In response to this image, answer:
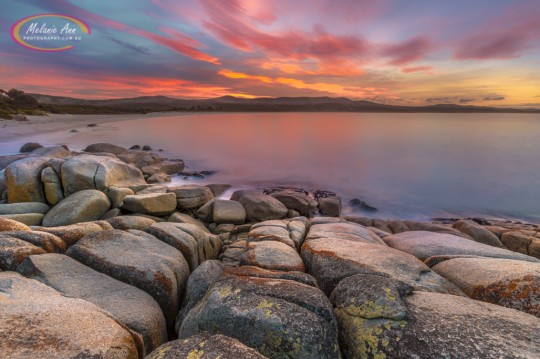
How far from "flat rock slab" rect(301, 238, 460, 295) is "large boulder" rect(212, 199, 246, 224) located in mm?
5201

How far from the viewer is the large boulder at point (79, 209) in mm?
7866

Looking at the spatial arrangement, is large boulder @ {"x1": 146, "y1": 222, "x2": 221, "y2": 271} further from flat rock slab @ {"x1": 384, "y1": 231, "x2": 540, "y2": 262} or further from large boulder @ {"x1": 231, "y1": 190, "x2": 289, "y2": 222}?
flat rock slab @ {"x1": 384, "y1": 231, "x2": 540, "y2": 262}

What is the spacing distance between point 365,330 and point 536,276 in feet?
8.67

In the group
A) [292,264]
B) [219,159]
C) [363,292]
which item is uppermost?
[363,292]

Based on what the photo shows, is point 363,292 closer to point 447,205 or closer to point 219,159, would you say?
point 447,205

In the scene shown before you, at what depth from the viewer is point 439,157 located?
31.6 meters

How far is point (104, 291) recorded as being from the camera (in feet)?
13.6

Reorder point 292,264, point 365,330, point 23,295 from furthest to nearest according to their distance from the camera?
point 292,264 < point 23,295 < point 365,330

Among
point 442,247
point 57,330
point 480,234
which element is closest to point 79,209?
point 57,330

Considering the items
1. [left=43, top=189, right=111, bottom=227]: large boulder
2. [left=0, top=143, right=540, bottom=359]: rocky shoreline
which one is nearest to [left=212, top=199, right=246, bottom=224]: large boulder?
[left=0, top=143, right=540, bottom=359]: rocky shoreline

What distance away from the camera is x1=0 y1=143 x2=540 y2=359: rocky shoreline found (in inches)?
105

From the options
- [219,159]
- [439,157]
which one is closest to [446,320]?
[219,159]

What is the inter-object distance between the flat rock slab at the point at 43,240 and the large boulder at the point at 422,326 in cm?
474

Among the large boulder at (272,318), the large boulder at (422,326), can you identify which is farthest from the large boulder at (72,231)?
the large boulder at (422,326)
